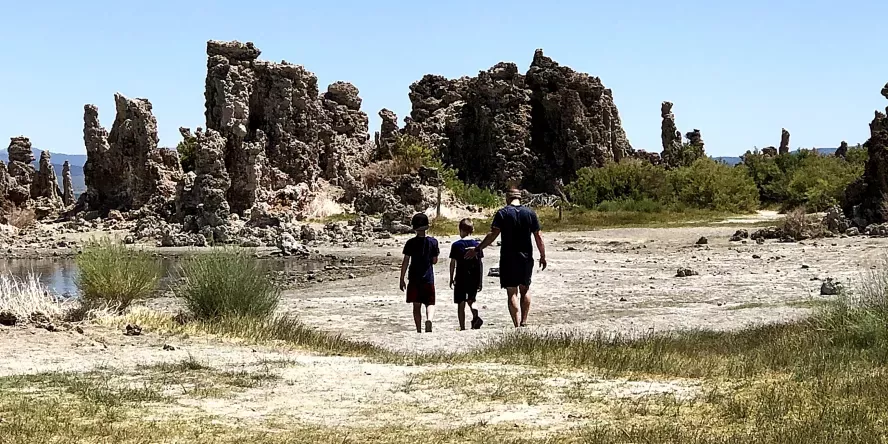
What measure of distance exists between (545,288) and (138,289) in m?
8.81

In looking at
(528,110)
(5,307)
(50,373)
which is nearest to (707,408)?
(50,373)

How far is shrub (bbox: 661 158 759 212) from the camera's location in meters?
50.6

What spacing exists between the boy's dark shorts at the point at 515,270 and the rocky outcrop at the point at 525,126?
42.0 metres

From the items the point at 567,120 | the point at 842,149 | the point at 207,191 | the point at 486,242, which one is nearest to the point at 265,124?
the point at 207,191

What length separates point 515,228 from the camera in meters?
12.3

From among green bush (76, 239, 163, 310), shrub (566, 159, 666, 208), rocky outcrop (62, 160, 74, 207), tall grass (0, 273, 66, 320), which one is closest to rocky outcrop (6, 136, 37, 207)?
rocky outcrop (62, 160, 74, 207)

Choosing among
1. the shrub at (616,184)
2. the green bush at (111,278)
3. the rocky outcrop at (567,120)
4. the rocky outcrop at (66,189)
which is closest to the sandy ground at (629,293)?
the green bush at (111,278)

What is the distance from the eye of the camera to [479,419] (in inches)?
284

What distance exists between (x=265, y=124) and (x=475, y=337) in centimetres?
3455

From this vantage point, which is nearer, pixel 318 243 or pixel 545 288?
pixel 545 288

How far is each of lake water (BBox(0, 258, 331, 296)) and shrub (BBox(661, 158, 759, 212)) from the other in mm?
24908

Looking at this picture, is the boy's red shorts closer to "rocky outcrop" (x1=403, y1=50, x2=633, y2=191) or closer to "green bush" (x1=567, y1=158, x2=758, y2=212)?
"green bush" (x1=567, y1=158, x2=758, y2=212)

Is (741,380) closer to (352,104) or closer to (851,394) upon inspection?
(851,394)

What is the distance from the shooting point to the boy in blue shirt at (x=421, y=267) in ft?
42.4
